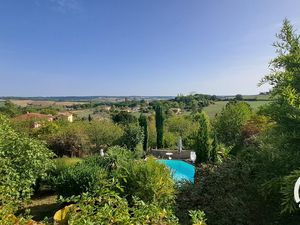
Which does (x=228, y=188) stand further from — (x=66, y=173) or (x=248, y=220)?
(x=66, y=173)

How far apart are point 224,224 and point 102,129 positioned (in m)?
18.2

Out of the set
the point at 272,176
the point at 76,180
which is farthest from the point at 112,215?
the point at 76,180

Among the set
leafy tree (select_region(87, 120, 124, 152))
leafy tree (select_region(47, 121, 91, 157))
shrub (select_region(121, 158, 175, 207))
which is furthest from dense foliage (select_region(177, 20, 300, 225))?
leafy tree (select_region(87, 120, 124, 152))

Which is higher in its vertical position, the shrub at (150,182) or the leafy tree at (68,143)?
the shrub at (150,182)

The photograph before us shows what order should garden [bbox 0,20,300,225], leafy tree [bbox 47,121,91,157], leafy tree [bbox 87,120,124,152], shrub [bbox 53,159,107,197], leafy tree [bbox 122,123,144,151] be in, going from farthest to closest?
leafy tree [bbox 87,120,124,152], leafy tree [bbox 122,123,144,151], leafy tree [bbox 47,121,91,157], shrub [bbox 53,159,107,197], garden [bbox 0,20,300,225]

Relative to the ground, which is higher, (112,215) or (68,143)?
(112,215)

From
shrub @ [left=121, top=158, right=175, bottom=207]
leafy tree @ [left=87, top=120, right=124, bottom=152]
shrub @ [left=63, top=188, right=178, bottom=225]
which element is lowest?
leafy tree @ [left=87, top=120, right=124, bottom=152]

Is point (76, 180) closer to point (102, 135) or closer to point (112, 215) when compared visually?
point (112, 215)

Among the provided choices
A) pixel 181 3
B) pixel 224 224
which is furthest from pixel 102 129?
pixel 224 224

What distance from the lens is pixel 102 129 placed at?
932 inches

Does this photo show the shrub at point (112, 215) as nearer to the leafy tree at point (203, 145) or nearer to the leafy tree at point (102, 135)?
the leafy tree at point (203, 145)

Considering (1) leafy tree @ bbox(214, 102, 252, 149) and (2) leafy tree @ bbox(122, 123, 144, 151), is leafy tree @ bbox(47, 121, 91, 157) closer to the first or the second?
(2) leafy tree @ bbox(122, 123, 144, 151)

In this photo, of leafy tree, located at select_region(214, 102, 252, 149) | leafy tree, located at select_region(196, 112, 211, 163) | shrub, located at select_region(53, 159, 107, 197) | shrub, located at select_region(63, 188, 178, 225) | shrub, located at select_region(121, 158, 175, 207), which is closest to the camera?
shrub, located at select_region(63, 188, 178, 225)

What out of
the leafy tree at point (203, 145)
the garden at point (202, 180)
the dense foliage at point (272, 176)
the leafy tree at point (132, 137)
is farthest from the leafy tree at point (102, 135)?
the dense foliage at point (272, 176)
